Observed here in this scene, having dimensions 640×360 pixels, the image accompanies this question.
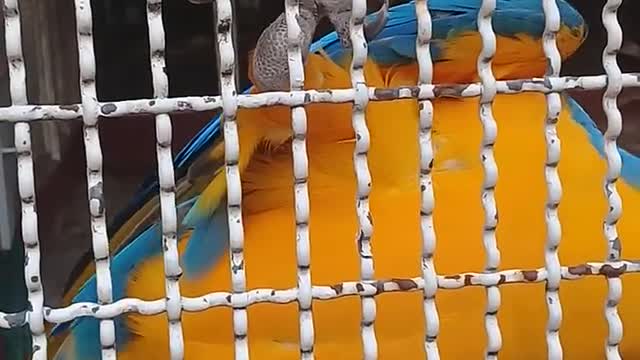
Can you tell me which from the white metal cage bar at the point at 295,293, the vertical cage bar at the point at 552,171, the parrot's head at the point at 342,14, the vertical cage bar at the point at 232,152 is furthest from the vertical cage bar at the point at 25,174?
the vertical cage bar at the point at 552,171

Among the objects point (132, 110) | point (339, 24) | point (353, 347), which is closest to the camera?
point (132, 110)

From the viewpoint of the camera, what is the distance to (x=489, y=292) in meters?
0.70

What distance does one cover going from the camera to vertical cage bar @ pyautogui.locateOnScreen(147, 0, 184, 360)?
633mm

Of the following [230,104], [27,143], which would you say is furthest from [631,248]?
[27,143]

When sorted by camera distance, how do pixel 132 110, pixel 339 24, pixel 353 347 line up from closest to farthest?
pixel 132 110
pixel 339 24
pixel 353 347

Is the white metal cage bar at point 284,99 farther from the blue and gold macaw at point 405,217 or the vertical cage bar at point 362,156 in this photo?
the blue and gold macaw at point 405,217

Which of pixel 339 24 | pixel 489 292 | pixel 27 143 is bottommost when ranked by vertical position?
pixel 489 292

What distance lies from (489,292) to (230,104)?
9.0 inches

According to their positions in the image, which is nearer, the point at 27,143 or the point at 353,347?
the point at 27,143

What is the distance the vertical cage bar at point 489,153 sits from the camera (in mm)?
680

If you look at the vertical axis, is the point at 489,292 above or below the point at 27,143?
below

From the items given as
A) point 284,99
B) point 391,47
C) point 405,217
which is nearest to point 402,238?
point 405,217

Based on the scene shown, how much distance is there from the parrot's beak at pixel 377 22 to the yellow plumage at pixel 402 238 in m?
0.09

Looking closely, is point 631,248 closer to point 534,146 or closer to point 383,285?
point 534,146
